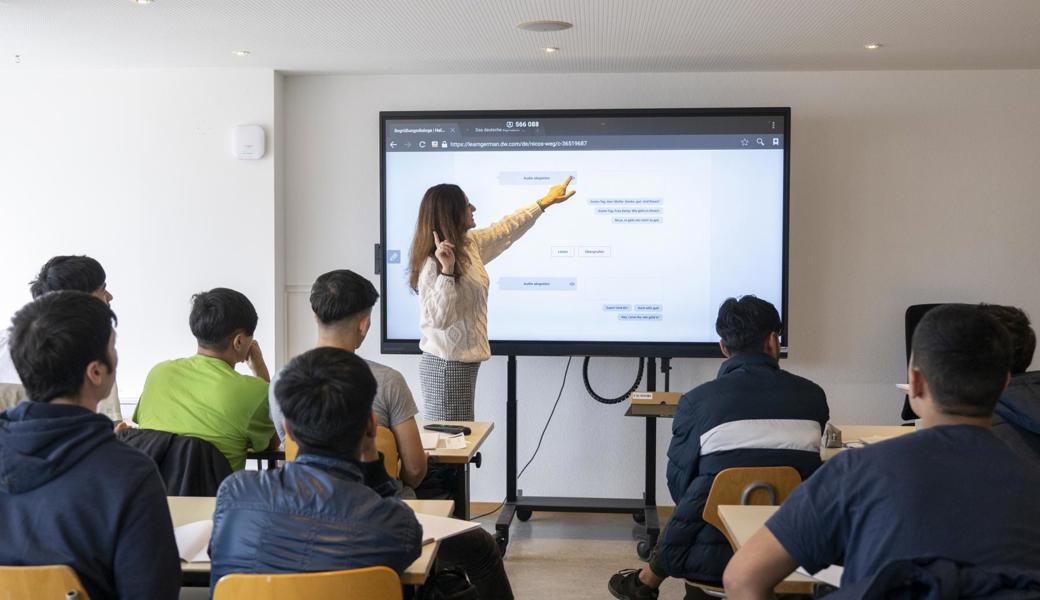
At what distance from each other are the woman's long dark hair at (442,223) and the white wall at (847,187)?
1201 mm

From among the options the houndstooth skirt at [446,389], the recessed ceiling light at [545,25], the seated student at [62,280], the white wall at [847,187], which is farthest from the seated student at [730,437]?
the white wall at [847,187]

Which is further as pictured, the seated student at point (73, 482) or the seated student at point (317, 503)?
the seated student at point (317, 503)

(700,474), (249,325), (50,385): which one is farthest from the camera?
(249,325)

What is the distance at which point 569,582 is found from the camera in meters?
4.52

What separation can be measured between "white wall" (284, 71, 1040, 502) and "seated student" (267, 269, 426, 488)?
2.67 m

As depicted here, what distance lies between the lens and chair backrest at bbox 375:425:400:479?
3105 mm

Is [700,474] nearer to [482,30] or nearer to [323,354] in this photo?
[323,354]

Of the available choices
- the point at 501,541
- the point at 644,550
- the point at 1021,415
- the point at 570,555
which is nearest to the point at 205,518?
the point at 1021,415

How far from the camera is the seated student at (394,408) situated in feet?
10.0

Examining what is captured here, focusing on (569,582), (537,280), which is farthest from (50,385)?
(537,280)

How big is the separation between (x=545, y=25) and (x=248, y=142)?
1.97m

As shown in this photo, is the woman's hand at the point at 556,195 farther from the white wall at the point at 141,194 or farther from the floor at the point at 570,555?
the floor at the point at 570,555

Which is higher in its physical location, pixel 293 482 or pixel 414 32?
pixel 414 32

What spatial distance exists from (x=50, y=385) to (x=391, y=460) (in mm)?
1450
